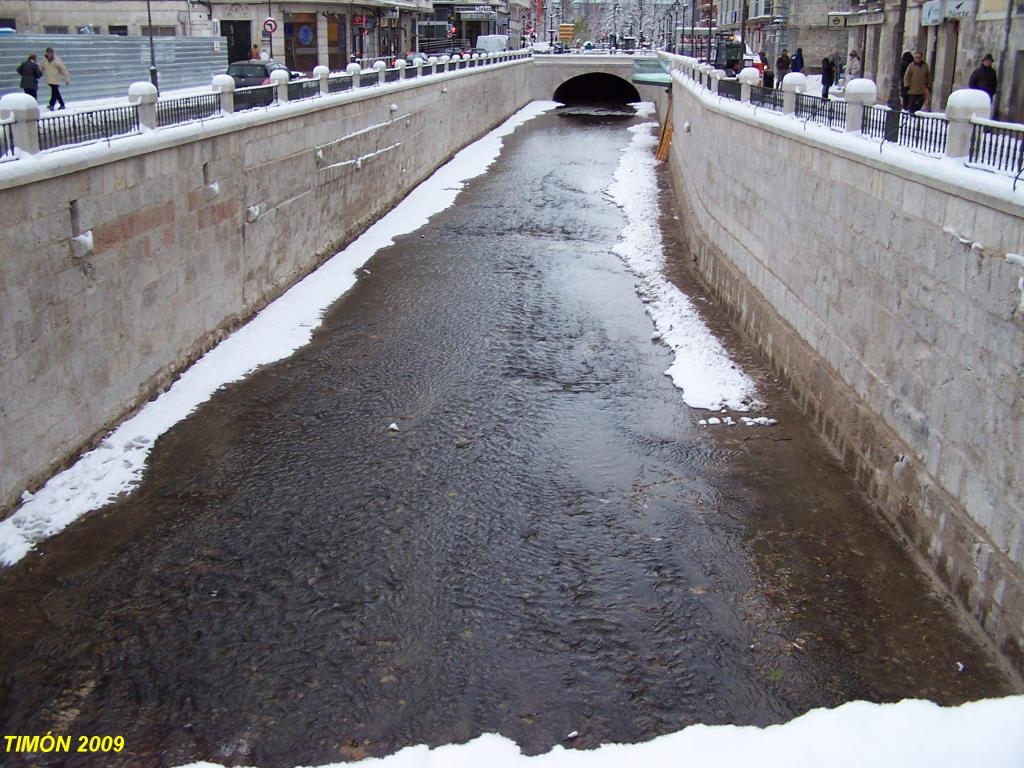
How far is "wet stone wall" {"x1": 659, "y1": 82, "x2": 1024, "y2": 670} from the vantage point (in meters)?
8.75

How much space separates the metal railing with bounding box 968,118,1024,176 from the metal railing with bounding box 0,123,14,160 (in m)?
9.73

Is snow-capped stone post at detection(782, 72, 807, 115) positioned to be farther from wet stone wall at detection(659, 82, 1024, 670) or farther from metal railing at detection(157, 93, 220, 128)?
metal railing at detection(157, 93, 220, 128)

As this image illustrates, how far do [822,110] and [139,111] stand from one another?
380 inches

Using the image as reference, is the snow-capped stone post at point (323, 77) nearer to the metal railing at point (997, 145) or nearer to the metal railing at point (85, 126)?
the metal railing at point (85, 126)

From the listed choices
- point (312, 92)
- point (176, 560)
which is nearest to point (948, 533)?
point (176, 560)

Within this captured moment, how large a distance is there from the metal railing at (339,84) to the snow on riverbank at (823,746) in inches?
760

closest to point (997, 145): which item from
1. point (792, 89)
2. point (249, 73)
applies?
point (792, 89)

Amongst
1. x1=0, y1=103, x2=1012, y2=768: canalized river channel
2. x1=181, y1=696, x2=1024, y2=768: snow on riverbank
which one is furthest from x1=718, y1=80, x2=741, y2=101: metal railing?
x1=181, y1=696, x2=1024, y2=768: snow on riverbank

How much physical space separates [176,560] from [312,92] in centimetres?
1493

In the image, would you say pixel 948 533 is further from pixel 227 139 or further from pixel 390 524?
pixel 227 139

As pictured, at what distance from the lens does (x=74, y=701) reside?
842 centimetres

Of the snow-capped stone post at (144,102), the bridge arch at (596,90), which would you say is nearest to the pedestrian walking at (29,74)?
the snow-capped stone post at (144,102)

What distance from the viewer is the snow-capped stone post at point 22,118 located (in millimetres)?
11141

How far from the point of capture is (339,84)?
25156 mm
